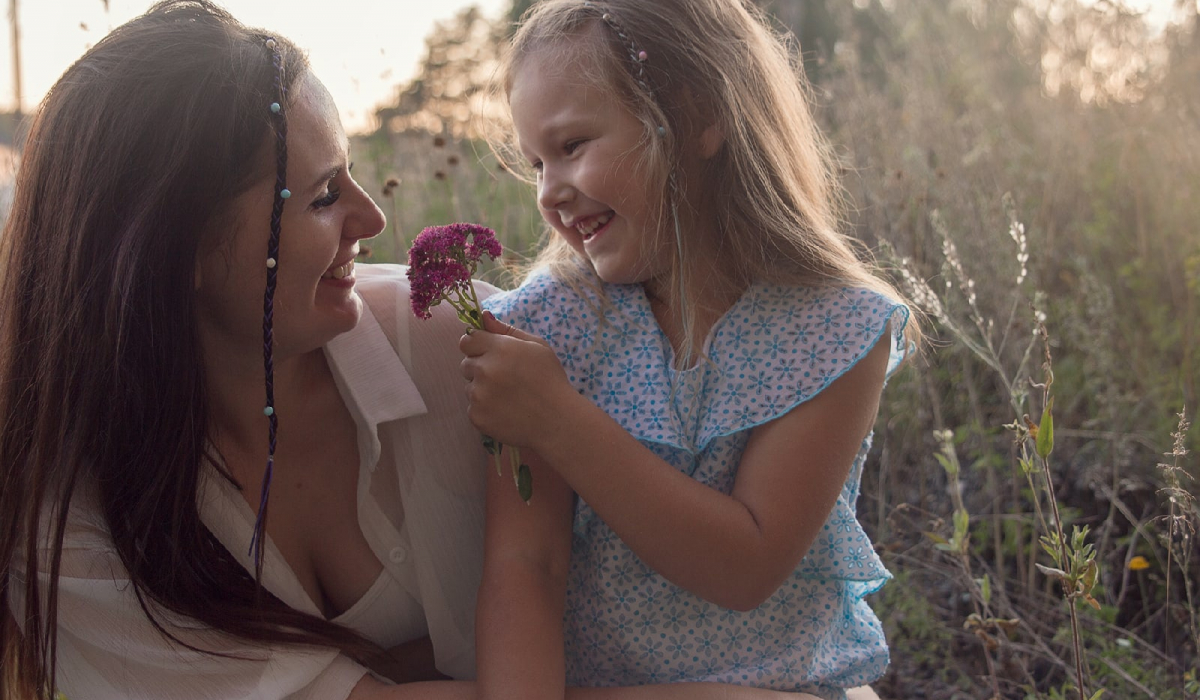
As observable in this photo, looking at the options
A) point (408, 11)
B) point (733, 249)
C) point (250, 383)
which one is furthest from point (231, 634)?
point (408, 11)

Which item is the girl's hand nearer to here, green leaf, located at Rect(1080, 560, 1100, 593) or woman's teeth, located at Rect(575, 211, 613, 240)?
woman's teeth, located at Rect(575, 211, 613, 240)

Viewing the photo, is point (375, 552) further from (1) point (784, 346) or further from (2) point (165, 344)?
(1) point (784, 346)

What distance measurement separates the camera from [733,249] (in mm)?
1846

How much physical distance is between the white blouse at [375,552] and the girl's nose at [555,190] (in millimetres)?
339

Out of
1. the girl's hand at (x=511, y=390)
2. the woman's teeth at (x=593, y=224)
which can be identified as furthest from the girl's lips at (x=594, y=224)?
the girl's hand at (x=511, y=390)

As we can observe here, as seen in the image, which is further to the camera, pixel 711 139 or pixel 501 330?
pixel 711 139

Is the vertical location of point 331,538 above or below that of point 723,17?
below

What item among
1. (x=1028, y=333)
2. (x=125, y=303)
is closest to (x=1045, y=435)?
(x=125, y=303)

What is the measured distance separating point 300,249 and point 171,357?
0.25 m

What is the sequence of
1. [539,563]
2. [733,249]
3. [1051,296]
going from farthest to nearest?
1. [1051,296]
2. [733,249]
3. [539,563]

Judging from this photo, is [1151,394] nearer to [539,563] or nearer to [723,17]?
[723,17]

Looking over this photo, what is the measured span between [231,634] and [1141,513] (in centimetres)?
223

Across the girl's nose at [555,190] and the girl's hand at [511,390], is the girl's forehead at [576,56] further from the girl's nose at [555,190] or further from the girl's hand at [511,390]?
the girl's hand at [511,390]

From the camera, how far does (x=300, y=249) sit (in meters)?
1.54
